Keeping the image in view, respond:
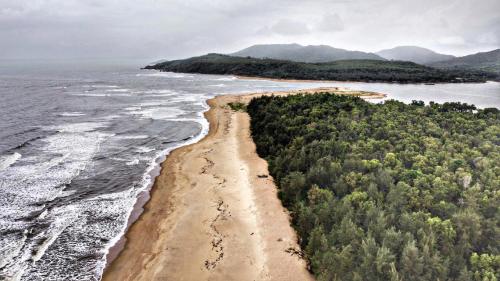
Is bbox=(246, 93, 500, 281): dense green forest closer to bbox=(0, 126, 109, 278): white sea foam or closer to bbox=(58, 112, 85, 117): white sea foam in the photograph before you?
bbox=(0, 126, 109, 278): white sea foam

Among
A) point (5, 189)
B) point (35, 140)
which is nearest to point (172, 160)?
point (5, 189)

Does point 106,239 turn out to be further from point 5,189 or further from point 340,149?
point 340,149

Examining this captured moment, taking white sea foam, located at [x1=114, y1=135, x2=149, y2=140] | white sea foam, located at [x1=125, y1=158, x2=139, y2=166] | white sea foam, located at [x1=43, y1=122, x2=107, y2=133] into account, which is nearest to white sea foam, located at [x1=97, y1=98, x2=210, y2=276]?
white sea foam, located at [x1=125, y1=158, x2=139, y2=166]

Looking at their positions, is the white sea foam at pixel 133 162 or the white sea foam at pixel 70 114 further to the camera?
the white sea foam at pixel 70 114

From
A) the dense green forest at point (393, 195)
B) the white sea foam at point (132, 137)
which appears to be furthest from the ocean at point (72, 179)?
the dense green forest at point (393, 195)


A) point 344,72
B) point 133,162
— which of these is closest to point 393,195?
point 133,162

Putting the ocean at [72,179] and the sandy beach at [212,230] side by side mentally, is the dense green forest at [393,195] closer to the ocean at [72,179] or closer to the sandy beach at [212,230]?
the sandy beach at [212,230]

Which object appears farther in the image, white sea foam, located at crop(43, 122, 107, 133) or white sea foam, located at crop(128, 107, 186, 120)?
white sea foam, located at crop(128, 107, 186, 120)
